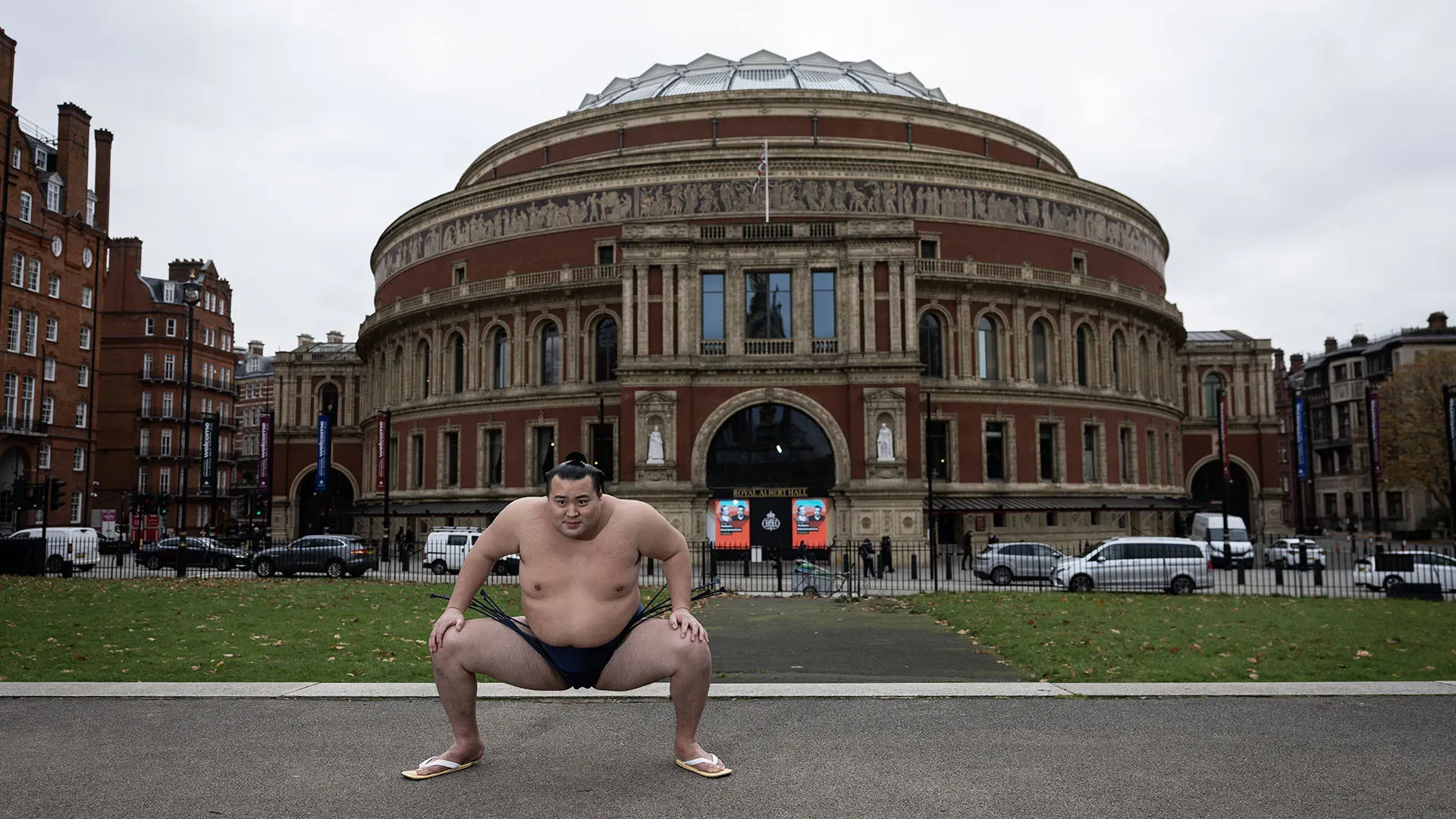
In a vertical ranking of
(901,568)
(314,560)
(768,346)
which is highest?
(768,346)

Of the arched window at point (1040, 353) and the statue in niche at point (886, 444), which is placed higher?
the arched window at point (1040, 353)

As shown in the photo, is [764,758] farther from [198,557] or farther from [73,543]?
[73,543]

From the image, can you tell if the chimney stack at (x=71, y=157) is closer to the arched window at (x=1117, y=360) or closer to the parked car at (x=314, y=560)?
the parked car at (x=314, y=560)

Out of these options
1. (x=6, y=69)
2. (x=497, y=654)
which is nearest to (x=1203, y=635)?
(x=497, y=654)

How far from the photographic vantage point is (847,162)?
45312 millimetres

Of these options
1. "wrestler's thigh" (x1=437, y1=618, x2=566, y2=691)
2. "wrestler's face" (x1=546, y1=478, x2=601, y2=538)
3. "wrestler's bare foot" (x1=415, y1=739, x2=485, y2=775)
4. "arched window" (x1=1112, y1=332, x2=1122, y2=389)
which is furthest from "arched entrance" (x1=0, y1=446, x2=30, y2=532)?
"wrestler's face" (x1=546, y1=478, x2=601, y2=538)

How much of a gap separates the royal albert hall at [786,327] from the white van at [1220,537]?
1648 mm

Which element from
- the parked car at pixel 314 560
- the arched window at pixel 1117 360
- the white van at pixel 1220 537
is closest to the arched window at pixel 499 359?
the parked car at pixel 314 560

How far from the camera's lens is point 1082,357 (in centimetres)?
4944

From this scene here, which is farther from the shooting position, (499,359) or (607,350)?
(499,359)

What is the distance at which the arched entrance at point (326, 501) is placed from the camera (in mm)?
64375

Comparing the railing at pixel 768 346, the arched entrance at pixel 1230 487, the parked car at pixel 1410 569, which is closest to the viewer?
the parked car at pixel 1410 569

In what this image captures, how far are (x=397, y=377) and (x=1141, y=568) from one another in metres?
40.8

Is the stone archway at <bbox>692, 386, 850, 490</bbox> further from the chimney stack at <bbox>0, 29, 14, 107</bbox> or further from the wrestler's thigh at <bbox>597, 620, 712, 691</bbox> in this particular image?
the chimney stack at <bbox>0, 29, 14, 107</bbox>
